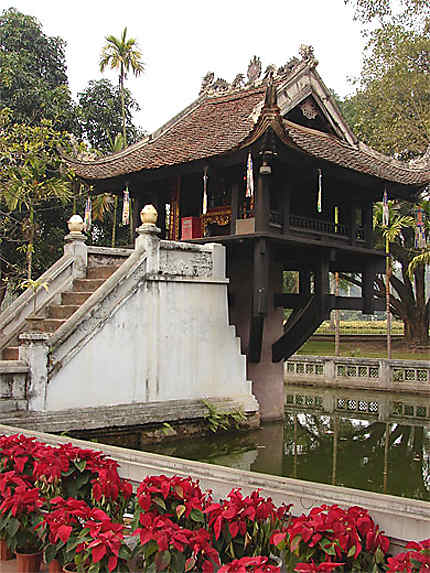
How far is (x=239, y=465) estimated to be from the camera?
31.3ft

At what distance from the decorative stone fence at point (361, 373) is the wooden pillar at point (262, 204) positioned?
845cm

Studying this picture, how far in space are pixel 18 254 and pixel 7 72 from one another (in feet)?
19.6

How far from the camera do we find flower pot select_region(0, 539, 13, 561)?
13.9 ft

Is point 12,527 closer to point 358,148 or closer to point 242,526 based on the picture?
point 242,526

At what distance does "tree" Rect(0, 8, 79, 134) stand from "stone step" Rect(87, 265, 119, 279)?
1147cm

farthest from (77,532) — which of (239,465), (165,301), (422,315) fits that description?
(422,315)

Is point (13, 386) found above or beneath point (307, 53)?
beneath

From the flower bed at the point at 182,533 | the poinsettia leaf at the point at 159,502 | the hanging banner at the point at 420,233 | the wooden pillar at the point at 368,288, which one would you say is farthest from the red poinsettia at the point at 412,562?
the hanging banner at the point at 420,233

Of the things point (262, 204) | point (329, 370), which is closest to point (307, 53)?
point (262, 204)

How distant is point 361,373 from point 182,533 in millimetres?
15907

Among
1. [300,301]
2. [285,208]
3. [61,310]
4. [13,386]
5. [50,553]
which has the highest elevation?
[285,208]

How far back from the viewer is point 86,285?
1111 centimetres

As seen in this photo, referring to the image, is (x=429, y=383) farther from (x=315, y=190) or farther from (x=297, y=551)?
(x=297, y=551)

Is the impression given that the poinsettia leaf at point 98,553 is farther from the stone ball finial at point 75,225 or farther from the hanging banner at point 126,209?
the hanging banner at point 126,209
